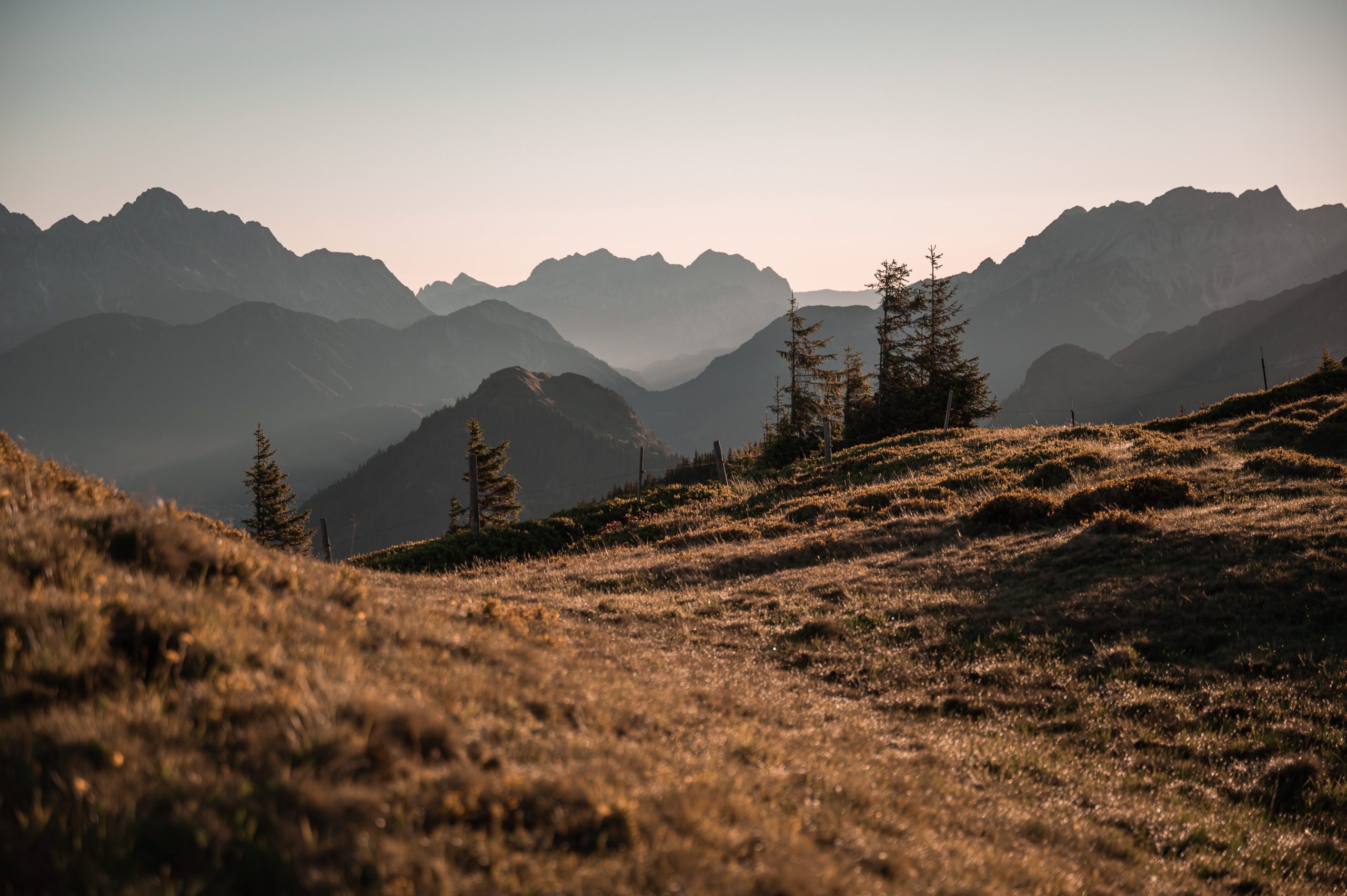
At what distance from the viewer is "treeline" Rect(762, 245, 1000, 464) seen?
48469mm

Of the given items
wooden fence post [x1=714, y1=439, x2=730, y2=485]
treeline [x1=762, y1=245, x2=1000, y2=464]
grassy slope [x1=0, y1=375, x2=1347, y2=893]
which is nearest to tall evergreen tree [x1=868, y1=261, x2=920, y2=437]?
treeline [x1=762, y1=245, x2=1000, y2=464]

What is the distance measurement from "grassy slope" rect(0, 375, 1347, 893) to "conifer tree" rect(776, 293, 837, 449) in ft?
114

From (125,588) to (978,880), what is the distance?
6.54 meters

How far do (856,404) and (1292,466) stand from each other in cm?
3385

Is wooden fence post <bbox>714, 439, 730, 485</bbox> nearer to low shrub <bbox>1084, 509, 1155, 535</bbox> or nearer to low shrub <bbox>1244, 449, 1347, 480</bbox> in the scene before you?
low shrub <bbox>1084, 509, 1155, 535</bbox>

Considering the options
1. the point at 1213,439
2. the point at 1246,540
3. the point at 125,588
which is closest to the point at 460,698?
the point at 125,588

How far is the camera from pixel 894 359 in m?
50.8

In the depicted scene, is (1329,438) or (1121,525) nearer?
(1121,525)

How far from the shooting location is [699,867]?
12.1ft

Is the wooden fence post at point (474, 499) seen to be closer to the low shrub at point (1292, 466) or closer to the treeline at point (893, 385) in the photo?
the treeline at point (893, 385)

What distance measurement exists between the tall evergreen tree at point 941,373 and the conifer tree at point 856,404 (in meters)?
3.58

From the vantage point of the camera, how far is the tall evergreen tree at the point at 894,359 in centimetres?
4969

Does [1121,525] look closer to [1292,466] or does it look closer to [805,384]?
[1292,466]

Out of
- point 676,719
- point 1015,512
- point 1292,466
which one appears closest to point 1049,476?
point 1015,512
